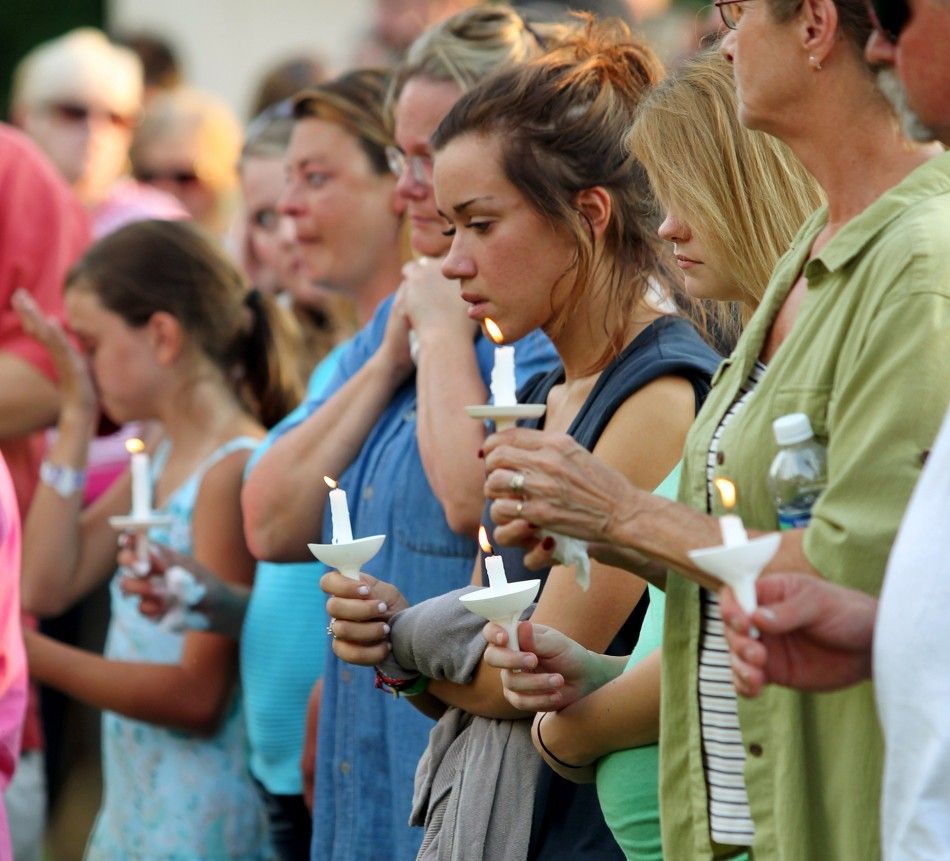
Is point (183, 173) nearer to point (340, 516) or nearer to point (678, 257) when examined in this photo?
point (678, 257)

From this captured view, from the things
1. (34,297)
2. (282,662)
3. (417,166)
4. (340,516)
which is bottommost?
(340,516)

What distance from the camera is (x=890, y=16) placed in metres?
1.88

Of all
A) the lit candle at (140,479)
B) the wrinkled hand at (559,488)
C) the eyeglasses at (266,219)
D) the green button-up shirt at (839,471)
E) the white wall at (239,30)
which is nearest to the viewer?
the green button-up shirt at (839,471)

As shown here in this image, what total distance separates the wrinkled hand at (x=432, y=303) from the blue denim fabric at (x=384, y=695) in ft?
0.21

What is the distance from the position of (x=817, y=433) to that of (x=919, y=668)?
41 centimetres

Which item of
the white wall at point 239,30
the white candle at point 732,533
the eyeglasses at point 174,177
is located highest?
the white wall at point 239,30

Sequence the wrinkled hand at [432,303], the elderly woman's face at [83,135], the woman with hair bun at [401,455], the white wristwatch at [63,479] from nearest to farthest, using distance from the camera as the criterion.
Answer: the woman with hair bun at [401,455] < the wrinkled hand at [432,303] < the white wristwatch at [63,479] < the elderly woman's face at [83,135]

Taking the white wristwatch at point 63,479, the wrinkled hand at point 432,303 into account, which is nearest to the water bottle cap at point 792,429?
the wrinkled hand at point 432,303

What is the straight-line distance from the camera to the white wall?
1381cm

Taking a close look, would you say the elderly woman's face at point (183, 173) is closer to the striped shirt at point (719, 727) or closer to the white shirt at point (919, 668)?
the striped shirt at point (719, 727)

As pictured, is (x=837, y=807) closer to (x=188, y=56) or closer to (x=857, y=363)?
(x=857, y=363)

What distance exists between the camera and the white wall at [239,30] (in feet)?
A: 45.3

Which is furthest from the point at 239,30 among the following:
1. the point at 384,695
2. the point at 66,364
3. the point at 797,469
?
the point at 797,469

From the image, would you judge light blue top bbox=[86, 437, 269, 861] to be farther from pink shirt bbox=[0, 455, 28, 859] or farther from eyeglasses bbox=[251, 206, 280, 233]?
eyeglasses bbox=[251, 206, 280, 233]
